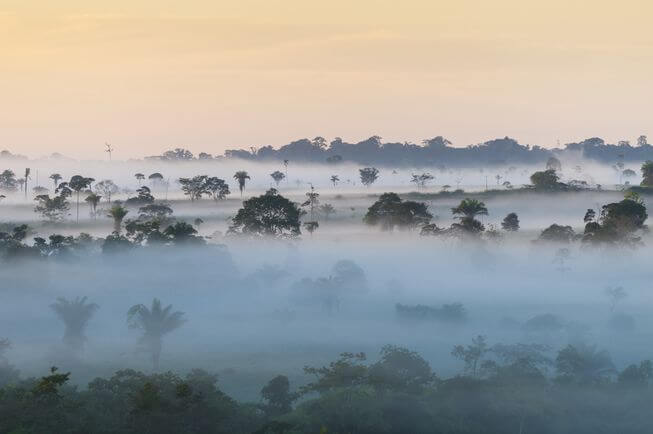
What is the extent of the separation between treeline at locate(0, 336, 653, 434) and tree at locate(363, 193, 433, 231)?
73572 mm

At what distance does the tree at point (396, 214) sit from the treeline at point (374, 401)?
241 feet

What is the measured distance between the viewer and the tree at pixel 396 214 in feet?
561

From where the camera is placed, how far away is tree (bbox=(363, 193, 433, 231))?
561ft

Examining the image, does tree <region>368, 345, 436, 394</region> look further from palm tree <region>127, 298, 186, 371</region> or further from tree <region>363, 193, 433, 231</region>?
tree <region>363, 193, 433, 231</region>

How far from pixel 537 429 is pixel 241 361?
93.9 ft

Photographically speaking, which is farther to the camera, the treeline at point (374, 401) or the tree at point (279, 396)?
the tree at point (279, 396)

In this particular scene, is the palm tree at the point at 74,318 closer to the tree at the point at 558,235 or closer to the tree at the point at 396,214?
the tree at the point at 396,214

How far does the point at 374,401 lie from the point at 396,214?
317ft

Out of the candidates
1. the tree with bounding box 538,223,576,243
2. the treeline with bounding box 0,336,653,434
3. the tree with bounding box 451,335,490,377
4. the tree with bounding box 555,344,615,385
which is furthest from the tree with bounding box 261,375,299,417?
the tree with bounding box 538,223,576,243

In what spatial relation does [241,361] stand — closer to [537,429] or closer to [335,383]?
[335,383]

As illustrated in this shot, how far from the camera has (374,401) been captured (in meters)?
75.6

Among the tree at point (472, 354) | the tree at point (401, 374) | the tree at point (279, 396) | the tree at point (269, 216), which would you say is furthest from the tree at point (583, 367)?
the tree at point (269, 216)

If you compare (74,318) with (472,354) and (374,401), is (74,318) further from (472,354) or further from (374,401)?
(374,401)

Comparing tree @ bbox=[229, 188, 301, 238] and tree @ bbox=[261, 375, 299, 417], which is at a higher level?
tree @ bbox=[229, 188, 301, 238]
